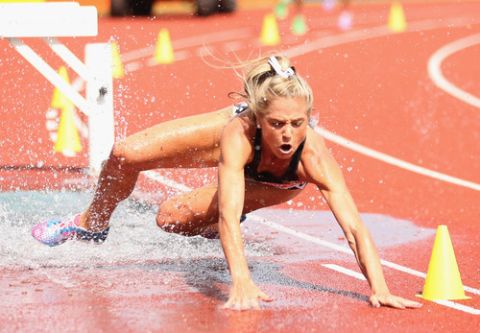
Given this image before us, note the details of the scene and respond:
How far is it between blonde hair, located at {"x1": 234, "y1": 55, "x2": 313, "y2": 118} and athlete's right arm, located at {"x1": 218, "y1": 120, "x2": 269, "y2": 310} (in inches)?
7.8

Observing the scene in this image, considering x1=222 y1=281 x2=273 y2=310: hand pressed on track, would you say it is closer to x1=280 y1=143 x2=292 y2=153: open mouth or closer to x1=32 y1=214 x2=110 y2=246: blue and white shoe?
x1=280 y1=143 x2=292 y2=153: open mouth

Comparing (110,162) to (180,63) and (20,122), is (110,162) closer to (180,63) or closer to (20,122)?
(20,122)

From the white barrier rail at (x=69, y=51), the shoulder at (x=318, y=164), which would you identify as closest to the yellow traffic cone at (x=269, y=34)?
the white barrier rail at (x=69, y=51)

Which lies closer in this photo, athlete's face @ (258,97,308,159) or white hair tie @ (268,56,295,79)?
athlete's face @ (258,97,308,159)

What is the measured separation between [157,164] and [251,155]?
2.91 feet

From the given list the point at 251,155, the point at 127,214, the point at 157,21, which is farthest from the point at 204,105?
the point at 157,21

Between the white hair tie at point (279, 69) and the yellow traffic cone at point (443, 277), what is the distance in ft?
4.21

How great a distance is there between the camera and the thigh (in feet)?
23.4

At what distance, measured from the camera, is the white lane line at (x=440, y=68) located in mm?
15922

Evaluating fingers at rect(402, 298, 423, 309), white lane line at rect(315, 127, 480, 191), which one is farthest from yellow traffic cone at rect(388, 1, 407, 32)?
fingers at rect(402, 298, 423, 309)

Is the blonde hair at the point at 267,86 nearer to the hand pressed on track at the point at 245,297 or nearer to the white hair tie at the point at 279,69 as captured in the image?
the white hair tie at the point at 279,69

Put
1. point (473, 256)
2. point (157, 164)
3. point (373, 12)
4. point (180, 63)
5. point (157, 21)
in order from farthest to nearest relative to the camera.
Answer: point (373, 12), point (157, 21), point (180, 63), point (473, 256), point (157, 164)

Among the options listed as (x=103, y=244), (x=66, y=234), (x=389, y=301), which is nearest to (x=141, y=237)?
(x=103, y=244)

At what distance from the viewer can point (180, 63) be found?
746 inches
